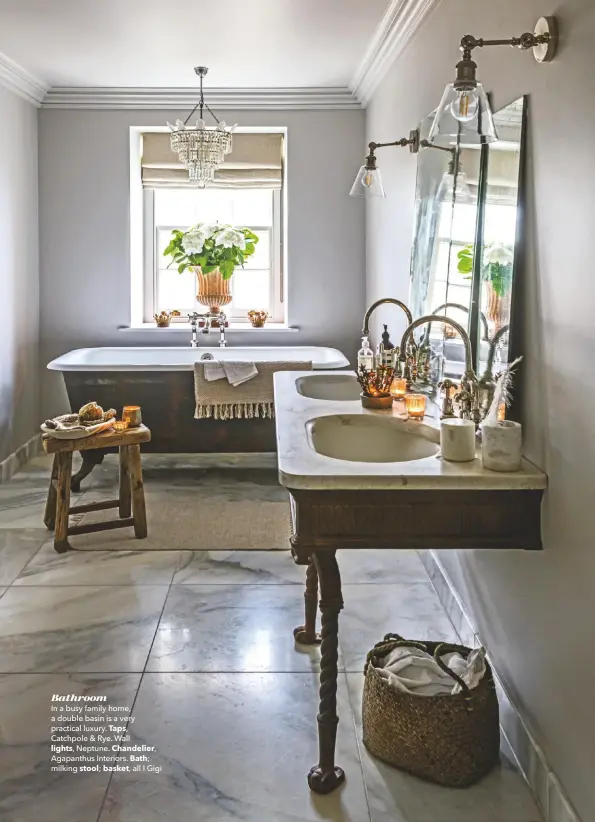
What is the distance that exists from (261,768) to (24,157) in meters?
4.33

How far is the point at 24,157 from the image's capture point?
16.5 feet

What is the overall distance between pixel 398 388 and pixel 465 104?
122 cm

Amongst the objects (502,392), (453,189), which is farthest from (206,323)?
(502,392)

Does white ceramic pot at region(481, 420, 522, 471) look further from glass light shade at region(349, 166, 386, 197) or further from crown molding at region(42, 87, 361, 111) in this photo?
crown molding at region(42, 87, 361, 111)

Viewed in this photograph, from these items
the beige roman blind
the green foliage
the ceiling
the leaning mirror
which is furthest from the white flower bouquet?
the green foliage

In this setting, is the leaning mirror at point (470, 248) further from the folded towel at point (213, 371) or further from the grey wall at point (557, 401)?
the folded towel at point (213, 371)

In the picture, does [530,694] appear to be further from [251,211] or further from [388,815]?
[251,211]

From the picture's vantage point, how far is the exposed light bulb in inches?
70.2

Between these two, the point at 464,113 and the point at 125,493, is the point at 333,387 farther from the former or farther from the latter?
the point at 464,113

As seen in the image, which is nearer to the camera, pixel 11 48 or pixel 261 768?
pixel 261 768

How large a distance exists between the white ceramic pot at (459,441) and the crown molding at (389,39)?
195 centimetres

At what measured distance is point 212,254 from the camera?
17.7 feet

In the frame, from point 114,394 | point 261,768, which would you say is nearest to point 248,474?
point 114,394

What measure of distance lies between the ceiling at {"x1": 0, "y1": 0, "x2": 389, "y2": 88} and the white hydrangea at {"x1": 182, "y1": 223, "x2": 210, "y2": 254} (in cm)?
95
